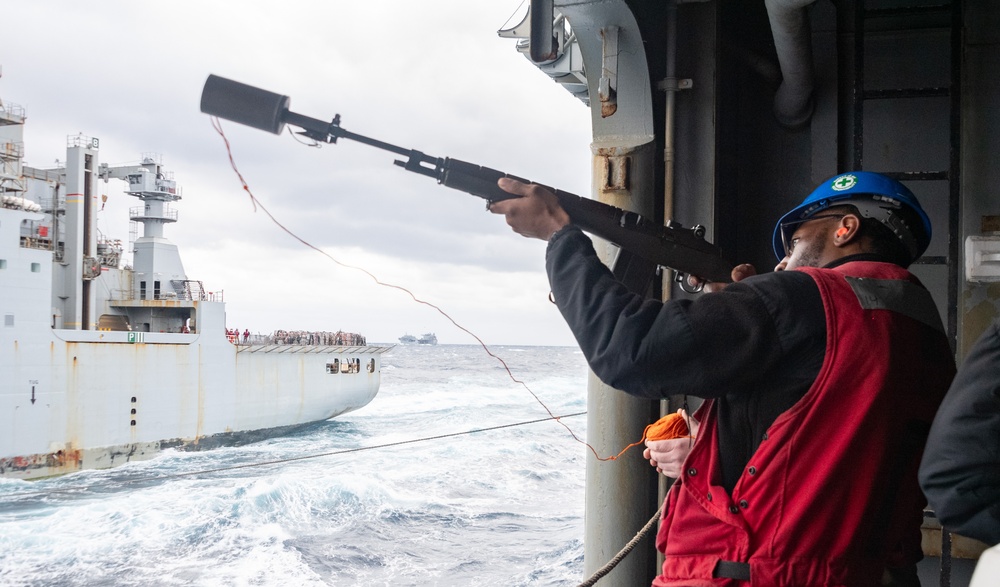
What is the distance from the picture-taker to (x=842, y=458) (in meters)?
1.47

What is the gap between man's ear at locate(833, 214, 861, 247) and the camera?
172 cm

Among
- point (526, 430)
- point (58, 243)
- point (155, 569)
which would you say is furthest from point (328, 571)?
point (526, 430)

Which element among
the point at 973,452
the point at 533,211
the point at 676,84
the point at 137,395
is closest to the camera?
the point at 973,452

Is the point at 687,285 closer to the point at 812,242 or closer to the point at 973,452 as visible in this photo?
the point at 812,242

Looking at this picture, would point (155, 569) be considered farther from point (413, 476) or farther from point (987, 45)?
point (987, 45)

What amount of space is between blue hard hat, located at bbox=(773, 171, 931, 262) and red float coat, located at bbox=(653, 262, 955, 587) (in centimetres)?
20

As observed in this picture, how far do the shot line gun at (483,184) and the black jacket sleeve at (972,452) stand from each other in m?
1.11

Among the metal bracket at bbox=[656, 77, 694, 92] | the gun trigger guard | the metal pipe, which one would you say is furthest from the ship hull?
the gun trigger guard

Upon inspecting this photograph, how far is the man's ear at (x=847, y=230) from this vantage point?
172 centimetres

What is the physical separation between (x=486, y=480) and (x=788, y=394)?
2411cm

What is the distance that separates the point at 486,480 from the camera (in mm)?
24859

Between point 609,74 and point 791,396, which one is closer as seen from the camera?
point 791,396

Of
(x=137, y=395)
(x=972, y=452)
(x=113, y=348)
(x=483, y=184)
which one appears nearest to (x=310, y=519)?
(x=137, y=395)

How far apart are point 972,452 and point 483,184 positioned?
137 centimetres
